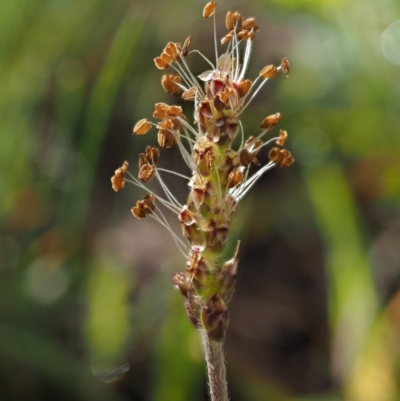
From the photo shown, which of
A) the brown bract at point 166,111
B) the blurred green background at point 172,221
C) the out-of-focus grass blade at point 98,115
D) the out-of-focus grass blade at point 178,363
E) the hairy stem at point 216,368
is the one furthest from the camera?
the out-of-focus grass blade at point 98,115

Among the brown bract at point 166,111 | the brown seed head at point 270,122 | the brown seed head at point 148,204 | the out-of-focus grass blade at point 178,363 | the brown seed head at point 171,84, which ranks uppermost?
the brown seed head at point 171,84

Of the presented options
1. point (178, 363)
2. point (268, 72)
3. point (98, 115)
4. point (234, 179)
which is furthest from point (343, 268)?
point (234, 179)

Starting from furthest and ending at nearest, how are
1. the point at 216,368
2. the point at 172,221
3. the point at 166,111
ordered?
the point at 172,221, the point at 166,111, the point at 216,368

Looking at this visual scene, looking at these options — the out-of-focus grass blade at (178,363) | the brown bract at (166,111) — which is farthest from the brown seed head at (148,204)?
the out-of-focus grass blade at (178,363)

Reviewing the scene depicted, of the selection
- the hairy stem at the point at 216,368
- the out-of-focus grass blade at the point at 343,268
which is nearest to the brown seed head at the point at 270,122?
the hairy stem at the point at 216,368

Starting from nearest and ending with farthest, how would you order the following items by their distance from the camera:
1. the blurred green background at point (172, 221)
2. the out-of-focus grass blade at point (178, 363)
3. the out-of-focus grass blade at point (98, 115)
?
the out-of-focus grass blade at point (178, 363) → the blurred green background at point (172, 221) → the out-of-focus grass blade at point (98, 115)

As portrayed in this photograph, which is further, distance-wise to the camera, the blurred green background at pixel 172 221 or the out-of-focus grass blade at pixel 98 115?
the out-of-focus grass blade at pixel 98 115

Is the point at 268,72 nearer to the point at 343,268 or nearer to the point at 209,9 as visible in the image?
the point at 209,9

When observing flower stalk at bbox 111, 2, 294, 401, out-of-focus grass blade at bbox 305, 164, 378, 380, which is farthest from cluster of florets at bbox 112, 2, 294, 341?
out-of-focus grass blade at bbox 305, 164, 378, 380

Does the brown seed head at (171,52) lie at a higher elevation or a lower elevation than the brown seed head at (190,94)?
higher

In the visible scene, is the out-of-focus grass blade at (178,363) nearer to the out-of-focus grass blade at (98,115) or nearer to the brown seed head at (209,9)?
the out-of-focus grass blade at (98,115)
